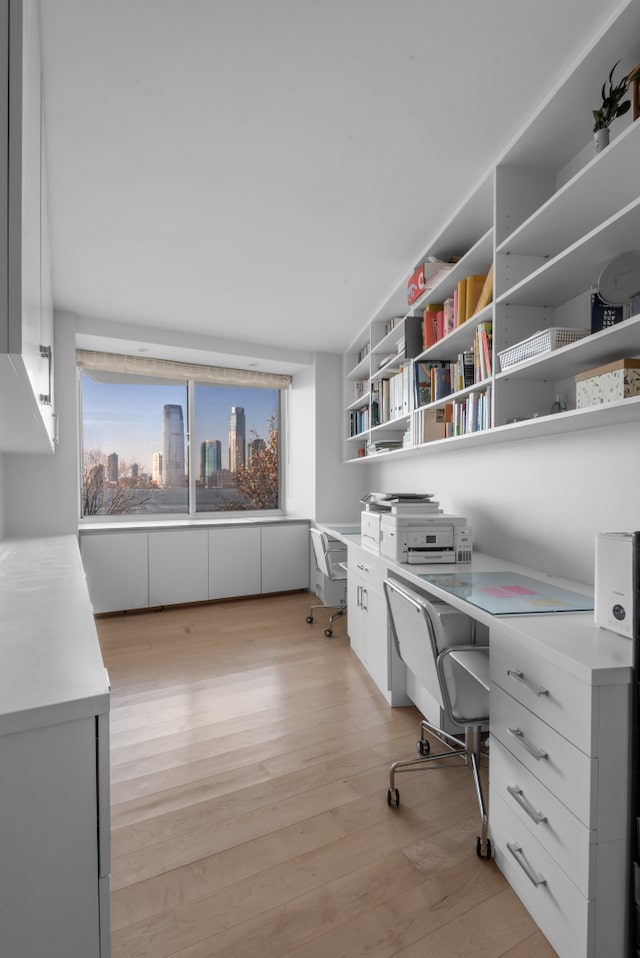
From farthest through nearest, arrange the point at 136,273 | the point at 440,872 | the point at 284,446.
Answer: the point at 284,446 < the point at 136,273 < the point at 440,872

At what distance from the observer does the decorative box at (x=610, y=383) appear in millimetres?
1399

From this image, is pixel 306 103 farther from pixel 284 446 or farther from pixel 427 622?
pixel 284 446

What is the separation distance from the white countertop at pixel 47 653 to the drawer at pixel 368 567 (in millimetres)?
1503

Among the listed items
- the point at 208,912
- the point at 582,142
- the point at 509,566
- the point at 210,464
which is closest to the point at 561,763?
the point at 208,912

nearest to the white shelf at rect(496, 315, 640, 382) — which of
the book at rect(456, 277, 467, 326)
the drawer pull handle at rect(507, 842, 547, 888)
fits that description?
the book at rect(456, 277, 467, 326)

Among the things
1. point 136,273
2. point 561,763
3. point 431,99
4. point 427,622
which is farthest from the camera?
point 136,273

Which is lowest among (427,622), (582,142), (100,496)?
(427,622)

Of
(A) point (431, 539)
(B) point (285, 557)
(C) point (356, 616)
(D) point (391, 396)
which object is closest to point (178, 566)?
(B) point (285, 557)

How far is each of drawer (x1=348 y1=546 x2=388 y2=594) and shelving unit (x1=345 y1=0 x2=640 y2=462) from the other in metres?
0.76

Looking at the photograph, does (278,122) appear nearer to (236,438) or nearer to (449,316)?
(449,316)

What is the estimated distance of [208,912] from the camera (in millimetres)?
1334

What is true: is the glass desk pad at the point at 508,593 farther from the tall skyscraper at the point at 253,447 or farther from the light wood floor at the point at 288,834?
the tall skyscraper at the point at 253,447

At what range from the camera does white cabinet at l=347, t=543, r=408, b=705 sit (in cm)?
250

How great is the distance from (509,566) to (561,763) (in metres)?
1.26
